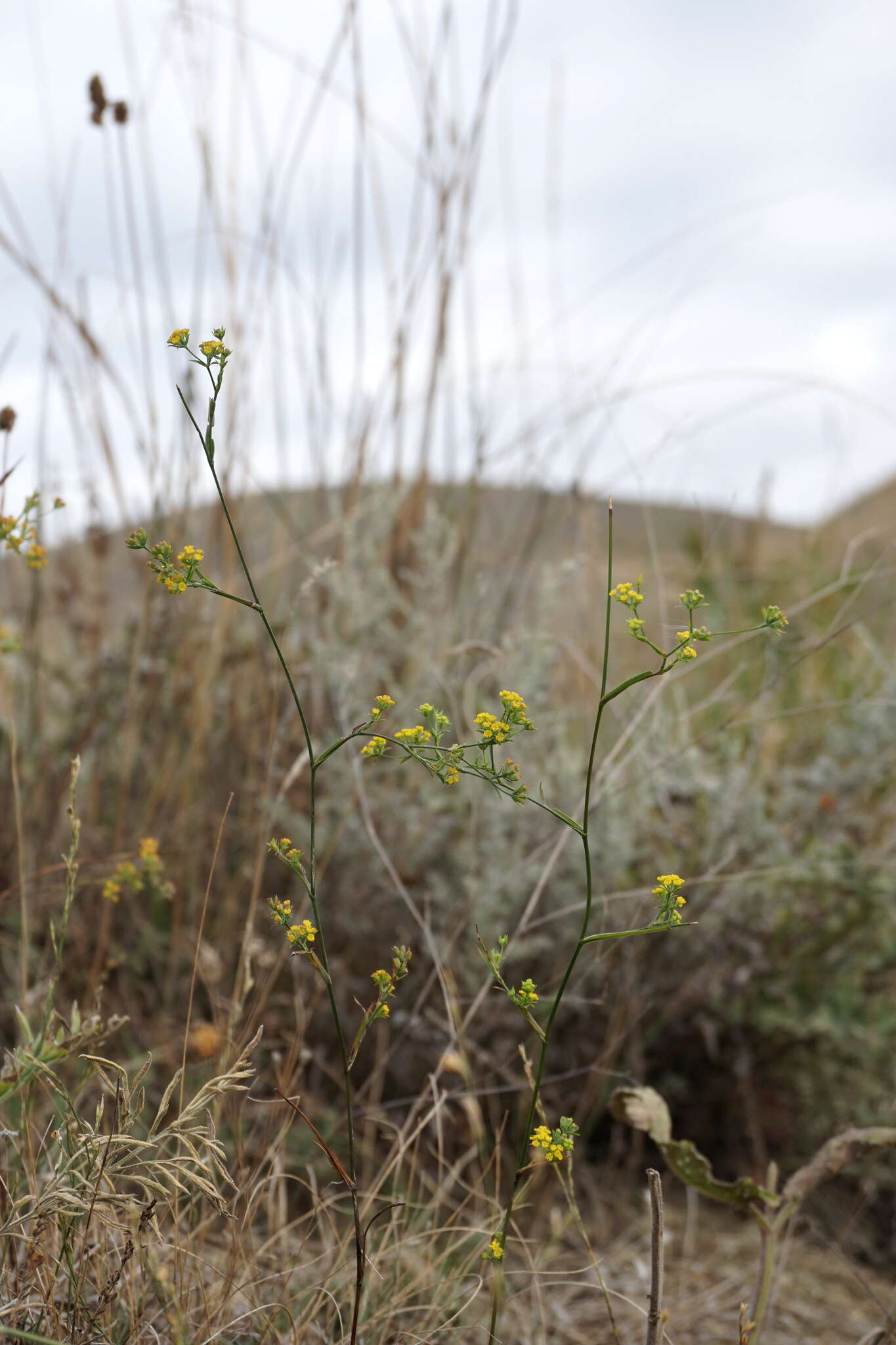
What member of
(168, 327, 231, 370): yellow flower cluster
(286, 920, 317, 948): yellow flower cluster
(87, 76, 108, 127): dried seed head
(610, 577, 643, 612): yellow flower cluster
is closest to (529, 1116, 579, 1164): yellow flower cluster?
(286, 920, 317, 948): yellow flower cluster

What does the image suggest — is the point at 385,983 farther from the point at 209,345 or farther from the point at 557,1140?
the point at 209,345

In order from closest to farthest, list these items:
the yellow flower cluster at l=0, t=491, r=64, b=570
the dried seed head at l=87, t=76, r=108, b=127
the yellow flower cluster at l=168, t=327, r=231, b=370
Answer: the yellow flower cluster at l=168, t=327, r=231, b=370, the yellow flower cluster at l=0, t=491, r=64, b=570, the dried seed head at l=87, t=76, r=108, b=127

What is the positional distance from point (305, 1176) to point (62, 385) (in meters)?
1.35

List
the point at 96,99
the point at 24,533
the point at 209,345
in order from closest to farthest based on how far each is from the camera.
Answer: the point at 209,345 → the point at 24,533 → the point at 96,99

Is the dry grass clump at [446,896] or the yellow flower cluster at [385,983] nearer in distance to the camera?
the yellow flower cluster at [385,983]

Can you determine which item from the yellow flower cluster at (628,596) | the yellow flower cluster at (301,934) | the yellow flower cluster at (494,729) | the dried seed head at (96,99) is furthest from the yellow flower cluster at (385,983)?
the dried seed head at (96,99)

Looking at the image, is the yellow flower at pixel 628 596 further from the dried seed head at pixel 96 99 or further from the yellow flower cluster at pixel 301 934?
the dried seed head at pixel 96 99

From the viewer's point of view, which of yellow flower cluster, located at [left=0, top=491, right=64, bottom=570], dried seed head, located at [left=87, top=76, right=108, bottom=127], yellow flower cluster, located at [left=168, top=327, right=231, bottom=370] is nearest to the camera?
yellow flower cluster, located at [left=168, top=327, right=231, bottom=370]

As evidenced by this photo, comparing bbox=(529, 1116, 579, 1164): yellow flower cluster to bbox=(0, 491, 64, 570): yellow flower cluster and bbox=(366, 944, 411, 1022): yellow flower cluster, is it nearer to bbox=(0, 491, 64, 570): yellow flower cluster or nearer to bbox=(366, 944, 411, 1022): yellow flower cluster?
bbox=(366, 944, 411, 1022): yellow flower cluster

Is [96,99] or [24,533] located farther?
[96,99]

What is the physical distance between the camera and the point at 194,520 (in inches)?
85.3

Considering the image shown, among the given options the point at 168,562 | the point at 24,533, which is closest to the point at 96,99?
the point at 24,533

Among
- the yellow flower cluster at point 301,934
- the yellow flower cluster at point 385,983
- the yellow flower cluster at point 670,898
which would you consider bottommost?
the yellow flower cluster at point 385,983

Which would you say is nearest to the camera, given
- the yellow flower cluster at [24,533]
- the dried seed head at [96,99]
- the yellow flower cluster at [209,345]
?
the yellow flower cluster at [209,345]
